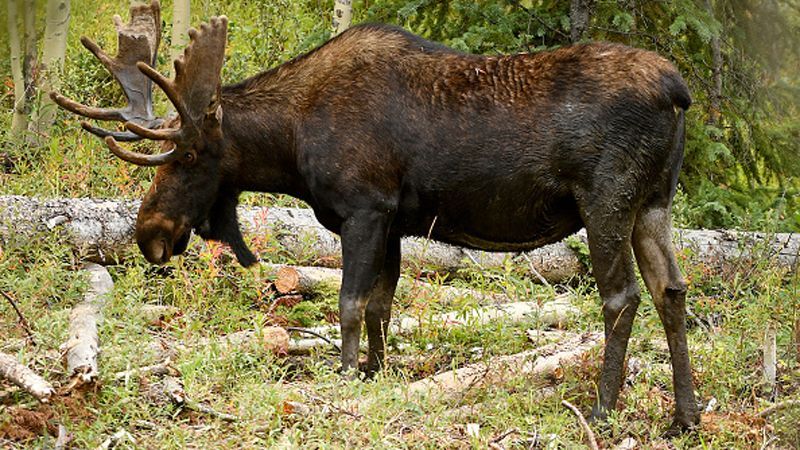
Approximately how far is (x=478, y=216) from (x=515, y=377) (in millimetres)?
1041

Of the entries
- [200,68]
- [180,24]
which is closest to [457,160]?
[200,68]

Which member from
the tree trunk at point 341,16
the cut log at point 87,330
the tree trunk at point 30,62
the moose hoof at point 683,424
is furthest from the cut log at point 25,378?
the tree trunk at point 341,16

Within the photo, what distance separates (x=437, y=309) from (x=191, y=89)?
2.67 metres

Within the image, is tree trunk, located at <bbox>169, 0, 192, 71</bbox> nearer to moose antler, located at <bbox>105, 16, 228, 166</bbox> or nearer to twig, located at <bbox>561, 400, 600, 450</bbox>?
moose antler, located at <bbox>105, 16, 228, 166</bbox>

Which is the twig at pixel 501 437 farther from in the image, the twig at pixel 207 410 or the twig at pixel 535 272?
the twig at pixel 535 272

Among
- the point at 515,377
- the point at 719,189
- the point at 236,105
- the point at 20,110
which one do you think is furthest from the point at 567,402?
the point at 20,110

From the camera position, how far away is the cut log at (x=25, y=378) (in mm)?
5647

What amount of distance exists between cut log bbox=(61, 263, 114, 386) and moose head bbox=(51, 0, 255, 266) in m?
0.59

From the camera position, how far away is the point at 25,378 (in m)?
5.79

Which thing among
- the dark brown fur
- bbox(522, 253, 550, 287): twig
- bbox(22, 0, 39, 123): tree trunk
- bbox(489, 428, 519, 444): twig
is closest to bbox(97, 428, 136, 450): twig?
the dark brown fur

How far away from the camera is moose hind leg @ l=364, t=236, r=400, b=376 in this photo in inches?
289

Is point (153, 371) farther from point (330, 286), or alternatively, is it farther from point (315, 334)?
point (330, 286)

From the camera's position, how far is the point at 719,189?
1099 cm

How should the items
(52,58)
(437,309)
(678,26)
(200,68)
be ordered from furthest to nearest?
(52,58) < (678,26) < (437,309) < (200,68)
